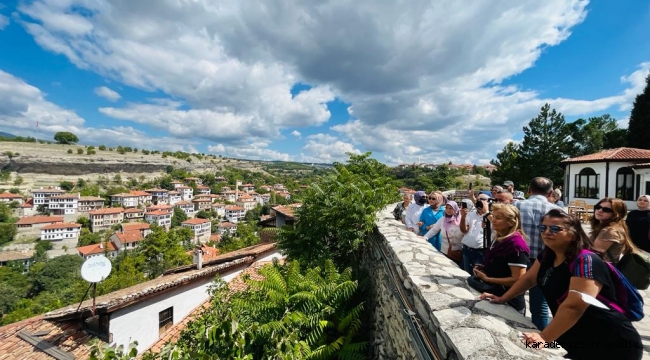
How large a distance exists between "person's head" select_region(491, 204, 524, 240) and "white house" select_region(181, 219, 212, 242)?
71529 mm

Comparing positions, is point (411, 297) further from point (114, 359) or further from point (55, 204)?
point (55, 204)

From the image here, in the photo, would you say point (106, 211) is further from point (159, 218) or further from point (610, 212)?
point (610, 212)

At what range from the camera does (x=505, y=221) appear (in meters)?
2.39

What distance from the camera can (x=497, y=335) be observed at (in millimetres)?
1725

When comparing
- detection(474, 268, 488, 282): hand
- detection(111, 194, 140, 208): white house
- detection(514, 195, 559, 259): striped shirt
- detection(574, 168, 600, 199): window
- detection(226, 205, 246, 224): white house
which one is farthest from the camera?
detection(226, 205, 246, 224): white house

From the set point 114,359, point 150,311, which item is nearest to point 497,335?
point 114,359

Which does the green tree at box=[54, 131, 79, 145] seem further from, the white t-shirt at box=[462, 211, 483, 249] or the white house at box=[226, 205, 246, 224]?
the white t-shirt at box=[462, 211, 483, 249]

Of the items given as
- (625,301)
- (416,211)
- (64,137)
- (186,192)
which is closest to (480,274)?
(625,301)

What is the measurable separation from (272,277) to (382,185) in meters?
3.51

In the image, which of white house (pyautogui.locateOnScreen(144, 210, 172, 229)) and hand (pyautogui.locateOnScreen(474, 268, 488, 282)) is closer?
hand (pyautogui.locateOnScreen(474, 268, 488, 282))

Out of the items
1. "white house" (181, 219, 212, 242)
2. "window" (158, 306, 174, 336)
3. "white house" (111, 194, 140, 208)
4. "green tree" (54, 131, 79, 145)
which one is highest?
"green tree" (54, 131, 79, 145)

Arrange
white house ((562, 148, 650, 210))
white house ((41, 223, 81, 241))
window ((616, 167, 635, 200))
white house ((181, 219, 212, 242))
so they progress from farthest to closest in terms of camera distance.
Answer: white house ((181, 219, 212, 242)) < white house ((41, 223, 81, 241)) < window ((616, 167, 635, 200)) < white house ((562, 148, 650, 210))

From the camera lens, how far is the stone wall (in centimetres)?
166

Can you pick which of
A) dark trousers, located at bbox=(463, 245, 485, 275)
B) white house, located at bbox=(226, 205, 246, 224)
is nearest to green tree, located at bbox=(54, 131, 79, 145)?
white house, located at bbox=(226, 205, 246, 224)
